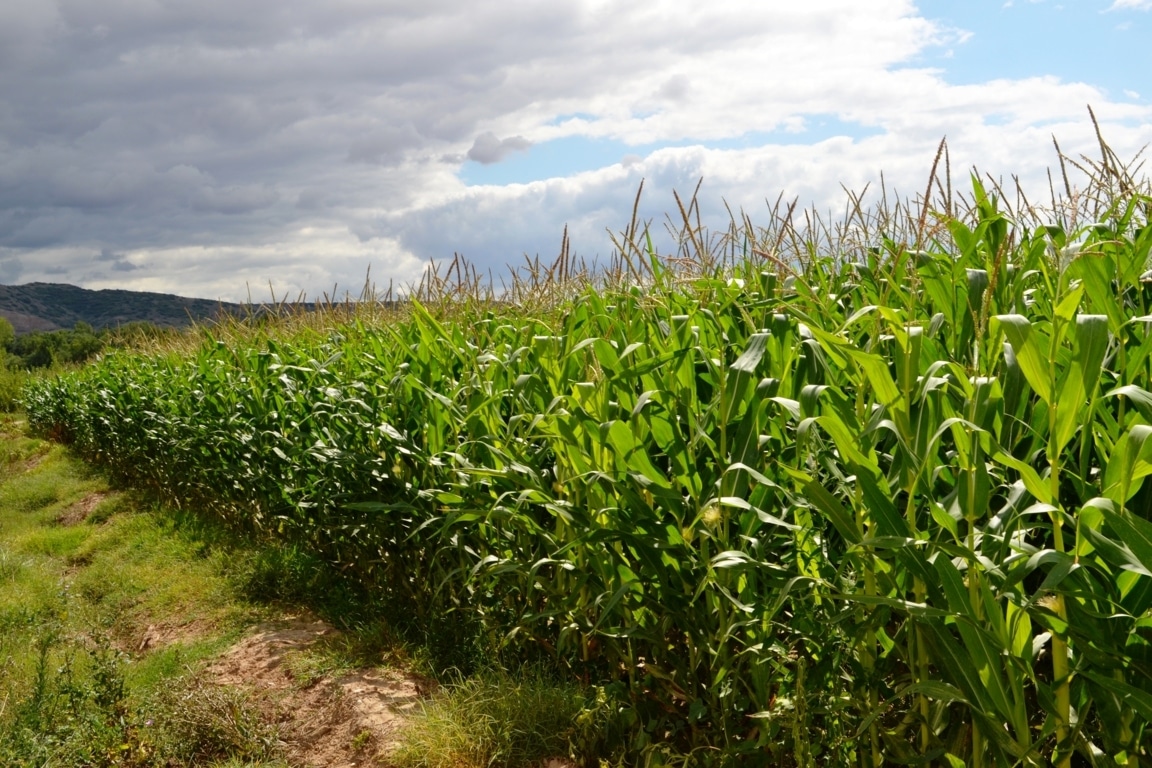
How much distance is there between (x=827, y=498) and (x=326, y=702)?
8.53 feet

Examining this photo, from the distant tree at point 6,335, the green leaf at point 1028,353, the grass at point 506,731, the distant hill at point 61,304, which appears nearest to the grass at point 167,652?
the grass at point 506,731

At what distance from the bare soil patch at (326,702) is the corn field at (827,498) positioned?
0.44 metres

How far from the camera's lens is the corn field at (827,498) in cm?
167

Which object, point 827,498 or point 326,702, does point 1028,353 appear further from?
point 326,702

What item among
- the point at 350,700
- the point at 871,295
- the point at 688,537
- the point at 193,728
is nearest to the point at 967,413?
the point at 688,537

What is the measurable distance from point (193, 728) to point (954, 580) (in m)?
3.02

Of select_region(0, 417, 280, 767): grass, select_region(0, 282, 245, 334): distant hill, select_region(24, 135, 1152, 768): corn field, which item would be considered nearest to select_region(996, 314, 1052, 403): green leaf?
select_region(24, 135, 1152, 768): corn field

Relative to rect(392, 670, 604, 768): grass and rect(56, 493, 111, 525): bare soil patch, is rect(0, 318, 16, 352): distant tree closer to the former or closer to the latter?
rect(56, 493, 111, 525): bare soil patch

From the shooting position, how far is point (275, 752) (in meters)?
3.37

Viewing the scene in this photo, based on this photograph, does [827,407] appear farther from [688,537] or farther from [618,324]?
[618,324]

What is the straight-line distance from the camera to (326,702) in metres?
3.63

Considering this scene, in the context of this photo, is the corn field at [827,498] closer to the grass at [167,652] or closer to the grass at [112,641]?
the grass at [167,652]

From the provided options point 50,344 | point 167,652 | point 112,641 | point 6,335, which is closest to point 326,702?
point 167,652

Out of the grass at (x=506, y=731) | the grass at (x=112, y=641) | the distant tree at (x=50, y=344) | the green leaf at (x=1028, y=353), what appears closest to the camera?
the green leaf at (x=1028, y=353)
